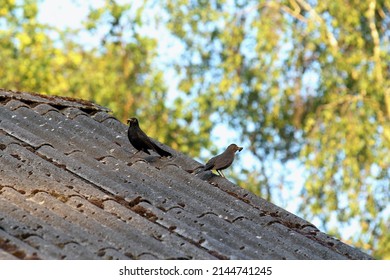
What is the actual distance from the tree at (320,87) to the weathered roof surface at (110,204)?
1428 centimetres

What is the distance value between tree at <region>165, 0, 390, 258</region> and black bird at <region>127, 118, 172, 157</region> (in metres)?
14.3

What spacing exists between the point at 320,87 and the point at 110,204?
17.1 m

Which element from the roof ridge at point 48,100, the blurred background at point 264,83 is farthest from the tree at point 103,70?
the roof ridge at point 48,100

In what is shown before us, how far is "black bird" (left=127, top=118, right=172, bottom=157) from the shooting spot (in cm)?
734

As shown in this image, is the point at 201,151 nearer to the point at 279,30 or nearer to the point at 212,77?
the point at 212,77

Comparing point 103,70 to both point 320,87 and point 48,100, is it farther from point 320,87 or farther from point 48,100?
point 48,100

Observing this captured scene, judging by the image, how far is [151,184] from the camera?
22.0 ft

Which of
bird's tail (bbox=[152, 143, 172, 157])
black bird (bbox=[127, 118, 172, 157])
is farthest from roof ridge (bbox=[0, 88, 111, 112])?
bird's tail (bbox=[152, 143, 172, 157])

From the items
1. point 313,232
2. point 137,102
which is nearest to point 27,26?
point 137,102

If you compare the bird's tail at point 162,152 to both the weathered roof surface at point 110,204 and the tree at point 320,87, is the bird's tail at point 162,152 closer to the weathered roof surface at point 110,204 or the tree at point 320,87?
the weathered roof surface at point 110,204

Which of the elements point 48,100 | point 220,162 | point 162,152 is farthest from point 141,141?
point 48,100

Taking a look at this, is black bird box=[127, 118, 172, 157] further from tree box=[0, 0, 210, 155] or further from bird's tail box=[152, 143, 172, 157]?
tree box=[0, 0, 210, 155]

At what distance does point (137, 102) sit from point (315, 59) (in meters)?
4.35

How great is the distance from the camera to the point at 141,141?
736 cm
